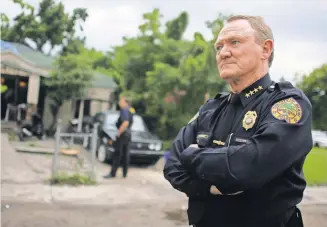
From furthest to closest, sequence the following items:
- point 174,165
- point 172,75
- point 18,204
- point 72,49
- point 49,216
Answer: point 72,49 → point 172,75 → point 18,204 → point 49,216 → point 174,165

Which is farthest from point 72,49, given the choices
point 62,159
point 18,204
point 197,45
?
point 18,204

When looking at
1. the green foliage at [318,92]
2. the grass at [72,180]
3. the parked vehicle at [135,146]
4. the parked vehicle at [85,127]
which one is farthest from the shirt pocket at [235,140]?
the green foliage at [318,92]

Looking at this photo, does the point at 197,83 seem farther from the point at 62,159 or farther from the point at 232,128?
the point at 232,128

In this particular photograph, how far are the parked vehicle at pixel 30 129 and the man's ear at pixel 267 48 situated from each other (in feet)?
42.6

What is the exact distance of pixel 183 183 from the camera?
6.42 ft

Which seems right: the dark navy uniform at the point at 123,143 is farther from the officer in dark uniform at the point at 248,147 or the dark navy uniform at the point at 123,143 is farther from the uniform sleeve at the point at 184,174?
the officer in dark uniform at the point at 248,147

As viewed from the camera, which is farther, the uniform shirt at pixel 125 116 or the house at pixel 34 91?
the house at pixel 34 91

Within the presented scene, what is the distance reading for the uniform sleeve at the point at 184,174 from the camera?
1872mm

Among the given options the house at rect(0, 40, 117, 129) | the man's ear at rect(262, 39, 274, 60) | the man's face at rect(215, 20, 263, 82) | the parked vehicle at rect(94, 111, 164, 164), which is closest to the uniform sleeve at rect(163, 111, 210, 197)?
the man's face at rect(215, 20, 263, 82)

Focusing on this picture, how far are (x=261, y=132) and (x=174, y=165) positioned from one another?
563 millimetres

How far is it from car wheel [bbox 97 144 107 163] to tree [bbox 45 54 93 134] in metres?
5.96

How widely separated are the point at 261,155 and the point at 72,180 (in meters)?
6.85

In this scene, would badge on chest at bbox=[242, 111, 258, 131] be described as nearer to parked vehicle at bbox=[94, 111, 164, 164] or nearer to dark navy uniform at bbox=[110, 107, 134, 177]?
dark navy uniform at bbox=[110, 107, 134, 177]

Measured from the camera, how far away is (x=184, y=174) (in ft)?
6.56
